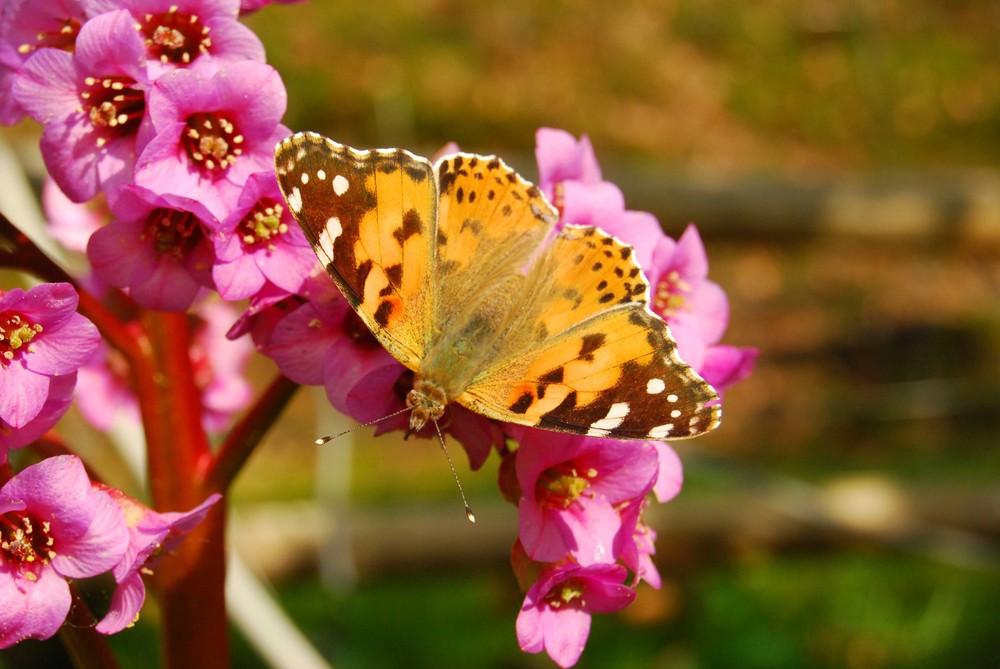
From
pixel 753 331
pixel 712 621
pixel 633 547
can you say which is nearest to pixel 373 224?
pixel 633 547

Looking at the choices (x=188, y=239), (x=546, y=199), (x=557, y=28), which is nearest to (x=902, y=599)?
(x=546, y=199)

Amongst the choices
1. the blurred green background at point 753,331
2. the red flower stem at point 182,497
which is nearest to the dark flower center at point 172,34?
the red flower stem at point 182,497

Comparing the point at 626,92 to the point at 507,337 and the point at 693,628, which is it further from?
the point at 507,337

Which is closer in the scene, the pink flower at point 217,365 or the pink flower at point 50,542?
the pink flower at point 50,542

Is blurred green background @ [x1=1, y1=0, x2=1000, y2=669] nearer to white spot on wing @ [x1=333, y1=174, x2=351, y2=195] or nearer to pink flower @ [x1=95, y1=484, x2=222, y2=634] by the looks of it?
pink flower @ [x1=95, y1=484, x2=222, y2=634]

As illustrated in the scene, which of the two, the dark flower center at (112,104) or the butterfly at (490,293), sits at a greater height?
the dark flower center at (112,104)

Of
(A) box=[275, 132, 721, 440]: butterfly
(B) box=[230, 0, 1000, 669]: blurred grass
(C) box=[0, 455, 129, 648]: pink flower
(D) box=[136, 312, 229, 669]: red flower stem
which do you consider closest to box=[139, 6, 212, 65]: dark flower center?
(A) box=[275, 132, 721, 440]: butterfly

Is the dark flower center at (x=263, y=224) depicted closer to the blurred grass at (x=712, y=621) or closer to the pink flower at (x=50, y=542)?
the pink flower at (x=50, y=542)
